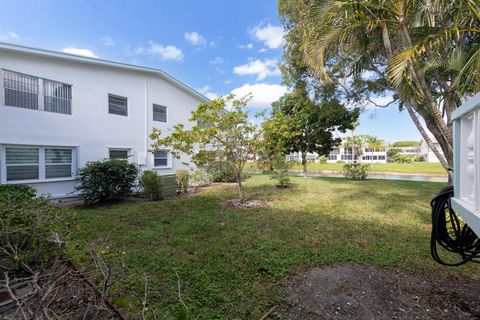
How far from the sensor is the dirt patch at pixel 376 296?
7.97 ft

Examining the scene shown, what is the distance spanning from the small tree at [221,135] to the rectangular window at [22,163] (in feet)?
15.4

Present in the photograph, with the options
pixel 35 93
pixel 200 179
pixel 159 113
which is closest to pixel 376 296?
pixel 200 179

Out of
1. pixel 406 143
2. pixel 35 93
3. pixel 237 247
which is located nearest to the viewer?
pixel 237 247

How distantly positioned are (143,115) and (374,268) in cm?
1113

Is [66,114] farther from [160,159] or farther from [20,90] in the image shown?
[160,159]

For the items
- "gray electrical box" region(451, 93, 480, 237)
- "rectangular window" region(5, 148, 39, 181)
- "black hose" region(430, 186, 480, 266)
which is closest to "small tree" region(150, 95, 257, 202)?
"rectangular window" region(5, 148, 39, 181)

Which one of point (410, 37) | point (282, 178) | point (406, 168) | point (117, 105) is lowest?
point (406, 168)

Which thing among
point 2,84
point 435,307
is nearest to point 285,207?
point 435,307

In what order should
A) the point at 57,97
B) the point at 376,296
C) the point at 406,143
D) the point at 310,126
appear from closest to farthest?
the point at 376,296 < the point at 57,97 < the point at 310,126 < the point at 406,143

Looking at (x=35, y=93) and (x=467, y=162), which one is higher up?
(x=35, y=93)

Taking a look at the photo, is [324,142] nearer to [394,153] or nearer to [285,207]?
[285,207]

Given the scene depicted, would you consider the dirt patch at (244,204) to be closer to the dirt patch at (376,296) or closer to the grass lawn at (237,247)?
the grass lawn at (237,247)

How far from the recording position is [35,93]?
799 centimetres

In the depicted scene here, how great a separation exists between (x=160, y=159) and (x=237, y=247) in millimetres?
9442
